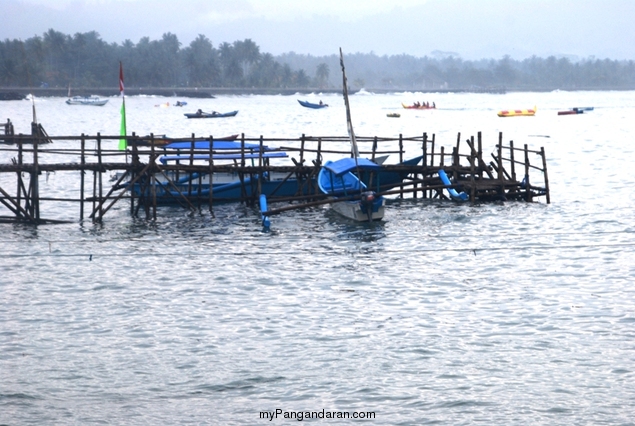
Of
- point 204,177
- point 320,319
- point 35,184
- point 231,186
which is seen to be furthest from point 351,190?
point 320,319

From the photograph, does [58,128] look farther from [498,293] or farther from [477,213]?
[498,293]

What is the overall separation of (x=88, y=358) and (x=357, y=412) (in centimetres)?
618

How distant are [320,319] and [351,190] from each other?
14203 mm

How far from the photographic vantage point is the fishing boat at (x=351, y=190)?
32188 millimetres

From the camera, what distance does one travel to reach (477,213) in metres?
35.4

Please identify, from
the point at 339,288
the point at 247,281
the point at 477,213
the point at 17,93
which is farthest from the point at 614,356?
the point at 17,93

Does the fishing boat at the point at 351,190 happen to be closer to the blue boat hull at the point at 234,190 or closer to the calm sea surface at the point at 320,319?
the calm sea surface at the point at 320,319

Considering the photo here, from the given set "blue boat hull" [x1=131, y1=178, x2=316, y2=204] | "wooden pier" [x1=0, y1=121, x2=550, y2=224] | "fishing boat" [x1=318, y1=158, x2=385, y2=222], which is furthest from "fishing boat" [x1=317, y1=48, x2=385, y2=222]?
"blue boat hull" [x1=131, y1=178, x2=316, y2=204]

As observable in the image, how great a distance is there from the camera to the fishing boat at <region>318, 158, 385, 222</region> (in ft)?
106

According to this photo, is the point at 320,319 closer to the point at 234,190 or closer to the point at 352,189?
the point at 352,189

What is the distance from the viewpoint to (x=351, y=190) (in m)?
34.2

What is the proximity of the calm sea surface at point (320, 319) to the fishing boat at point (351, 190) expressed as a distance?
718mm

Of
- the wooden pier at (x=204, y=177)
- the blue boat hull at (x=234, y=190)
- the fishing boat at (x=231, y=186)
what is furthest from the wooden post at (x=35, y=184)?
the blue boat hull at (x=234, y=190)

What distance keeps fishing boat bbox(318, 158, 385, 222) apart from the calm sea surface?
0.72 m
